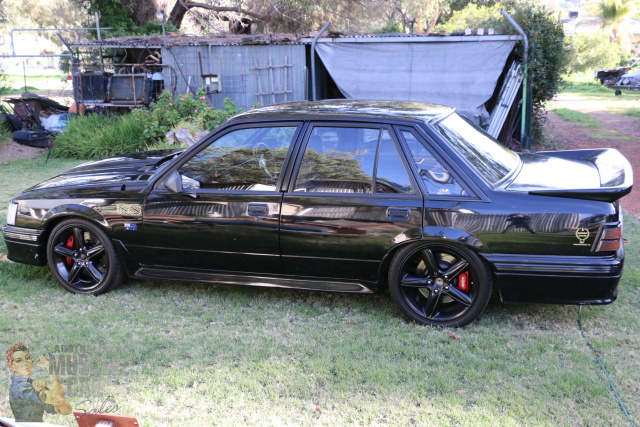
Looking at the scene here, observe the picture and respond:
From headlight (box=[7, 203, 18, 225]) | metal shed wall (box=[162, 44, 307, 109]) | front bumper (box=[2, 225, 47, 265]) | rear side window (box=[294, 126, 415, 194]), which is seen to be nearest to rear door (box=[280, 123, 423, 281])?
rear side window (box=[294, 126, 415, 194])

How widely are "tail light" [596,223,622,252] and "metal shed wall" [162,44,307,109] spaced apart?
10.1 m

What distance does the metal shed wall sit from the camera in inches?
514

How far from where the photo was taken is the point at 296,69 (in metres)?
13.0

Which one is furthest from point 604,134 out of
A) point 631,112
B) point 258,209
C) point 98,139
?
point 258,209

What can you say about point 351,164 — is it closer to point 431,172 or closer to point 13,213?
point 431,172

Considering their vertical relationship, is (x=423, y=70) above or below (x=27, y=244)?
above

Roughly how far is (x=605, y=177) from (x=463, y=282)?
1.23m

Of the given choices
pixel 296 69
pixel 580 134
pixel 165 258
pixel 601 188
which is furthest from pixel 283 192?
pixel 580 134

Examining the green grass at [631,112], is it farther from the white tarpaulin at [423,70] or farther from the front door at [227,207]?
the front door at [227,207]

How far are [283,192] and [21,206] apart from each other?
2.23m

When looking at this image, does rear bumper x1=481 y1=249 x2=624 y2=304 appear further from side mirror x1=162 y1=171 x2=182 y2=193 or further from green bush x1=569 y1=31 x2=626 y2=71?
green bush x1=569 y1=31 x2=626 y2=71

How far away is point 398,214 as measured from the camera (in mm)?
3881

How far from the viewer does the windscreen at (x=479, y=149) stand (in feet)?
13.0

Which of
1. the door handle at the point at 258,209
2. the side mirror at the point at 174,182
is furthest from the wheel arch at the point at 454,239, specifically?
the side mirror at the point at 174,182
